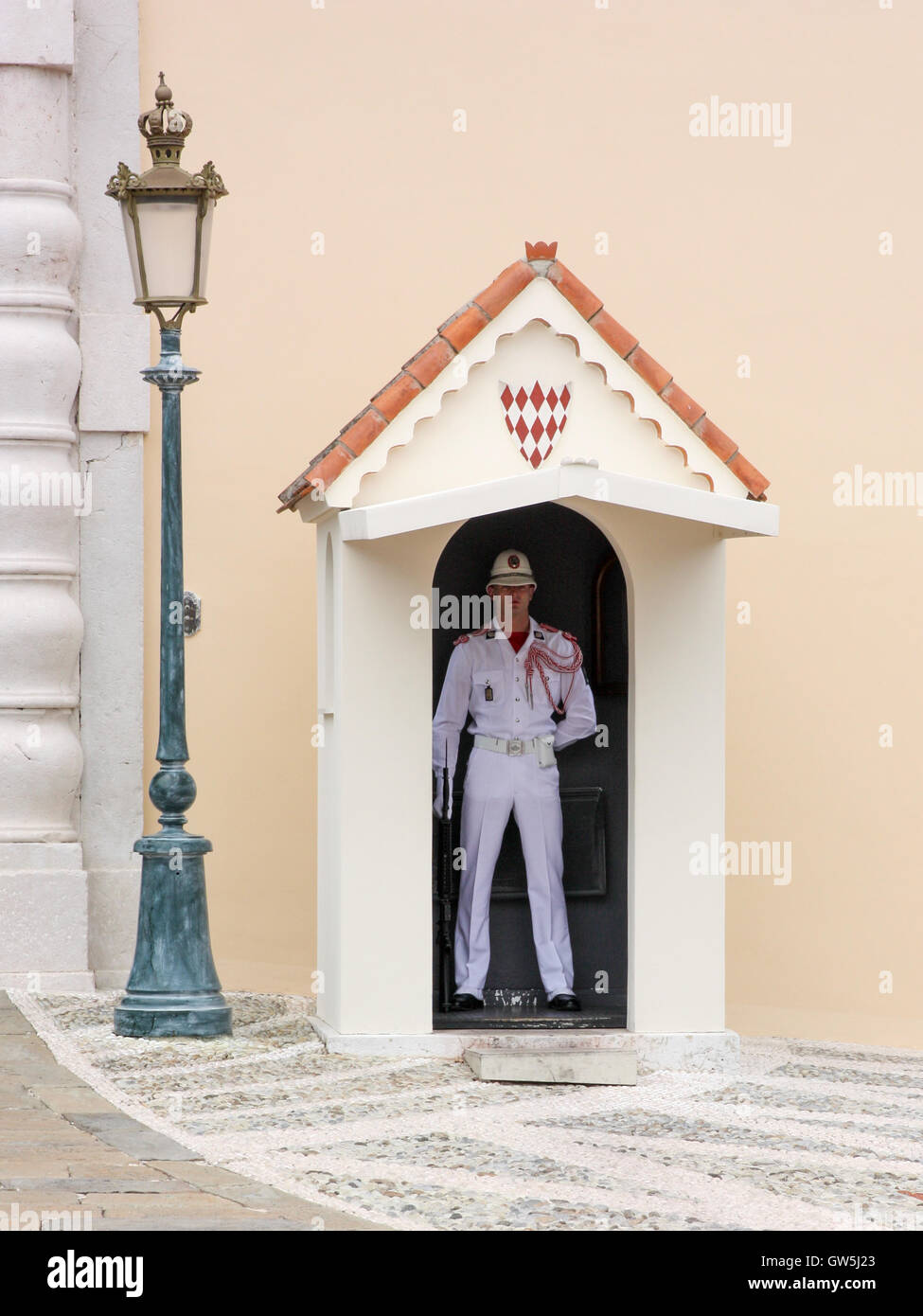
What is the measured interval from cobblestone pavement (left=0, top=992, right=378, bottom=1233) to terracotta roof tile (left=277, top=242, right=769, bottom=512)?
2679 mm

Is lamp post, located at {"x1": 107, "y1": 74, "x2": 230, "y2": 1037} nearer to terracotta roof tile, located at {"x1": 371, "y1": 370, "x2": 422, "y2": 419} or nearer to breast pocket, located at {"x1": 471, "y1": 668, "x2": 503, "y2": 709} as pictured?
terracotta roof tile, located at {"x1": 371, "y1": 370, "x2": 422, "y2": 419}

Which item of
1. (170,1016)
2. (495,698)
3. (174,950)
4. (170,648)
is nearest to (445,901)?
(495,698)

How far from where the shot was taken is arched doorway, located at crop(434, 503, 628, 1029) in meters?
8.70

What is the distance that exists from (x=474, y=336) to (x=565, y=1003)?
293 centimetres

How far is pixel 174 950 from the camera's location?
738cm

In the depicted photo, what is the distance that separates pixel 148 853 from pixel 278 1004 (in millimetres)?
1493

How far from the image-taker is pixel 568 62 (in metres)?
9.66

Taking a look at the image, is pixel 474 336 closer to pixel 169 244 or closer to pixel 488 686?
pixel 169 244

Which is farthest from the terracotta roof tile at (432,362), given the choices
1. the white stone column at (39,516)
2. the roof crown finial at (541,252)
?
the white stone column at (39,516)

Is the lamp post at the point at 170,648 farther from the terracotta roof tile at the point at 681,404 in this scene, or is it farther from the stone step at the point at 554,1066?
the terracotta roof tile at the point at 681,404

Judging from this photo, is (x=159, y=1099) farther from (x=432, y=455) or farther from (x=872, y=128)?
(x=872, y=128)

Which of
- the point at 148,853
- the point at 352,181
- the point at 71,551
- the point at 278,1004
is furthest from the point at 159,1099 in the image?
the point at 352,181
